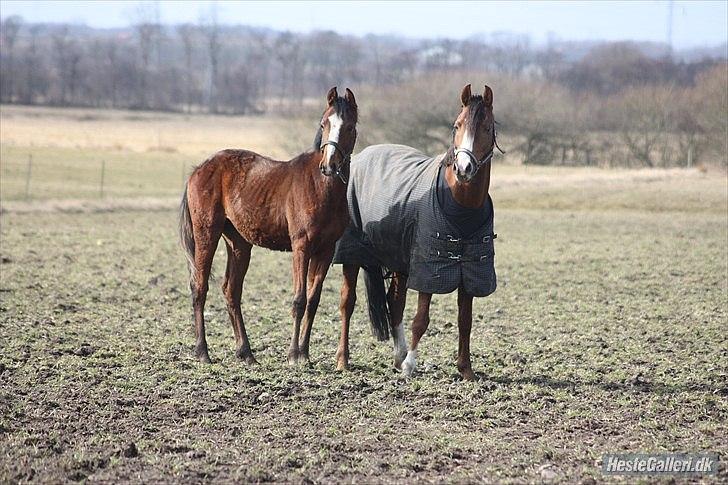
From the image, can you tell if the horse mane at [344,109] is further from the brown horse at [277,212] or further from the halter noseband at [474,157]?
the halter noseband at [474,157]

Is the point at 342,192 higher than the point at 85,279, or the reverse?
the point at 342,192

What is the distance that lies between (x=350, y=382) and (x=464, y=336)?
37.6 inches

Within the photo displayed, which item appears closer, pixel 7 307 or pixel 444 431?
pixel 444 431

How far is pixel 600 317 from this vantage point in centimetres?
1059

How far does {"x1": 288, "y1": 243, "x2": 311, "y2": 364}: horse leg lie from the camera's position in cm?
773

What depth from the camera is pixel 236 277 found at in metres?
8.45

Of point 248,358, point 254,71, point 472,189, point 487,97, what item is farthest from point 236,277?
point 254,71

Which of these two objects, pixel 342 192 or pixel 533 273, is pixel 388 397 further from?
pixel 533 273

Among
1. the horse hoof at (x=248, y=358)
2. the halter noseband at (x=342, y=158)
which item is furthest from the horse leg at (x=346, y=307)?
the halter noseband at (x=342, y=158)

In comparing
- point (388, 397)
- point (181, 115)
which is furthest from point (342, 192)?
point (181, 115)

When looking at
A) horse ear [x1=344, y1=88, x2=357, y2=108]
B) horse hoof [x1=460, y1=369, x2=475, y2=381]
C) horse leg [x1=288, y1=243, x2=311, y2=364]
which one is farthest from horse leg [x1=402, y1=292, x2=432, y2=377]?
horse ear [x1=344, y1=88, x2=357, y2=108]

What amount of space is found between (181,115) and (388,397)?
2344 inches

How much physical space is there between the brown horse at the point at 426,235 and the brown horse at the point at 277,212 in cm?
34

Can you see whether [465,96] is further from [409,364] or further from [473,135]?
[409,364]
